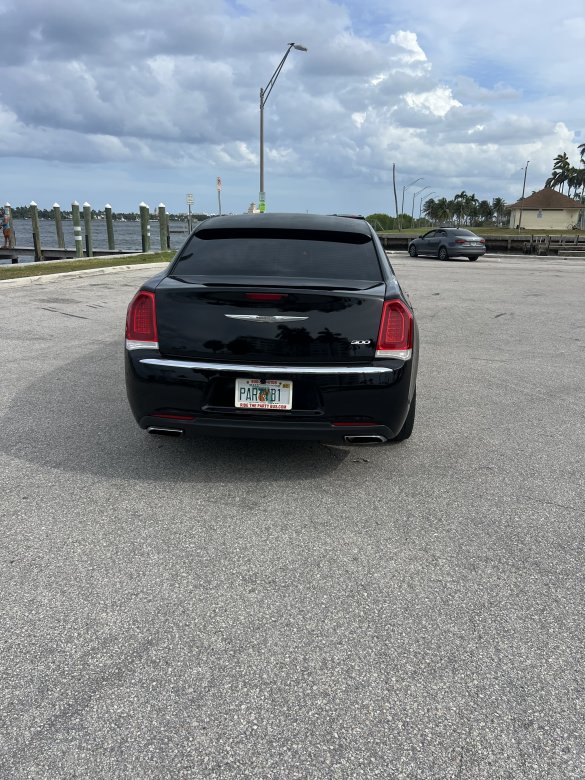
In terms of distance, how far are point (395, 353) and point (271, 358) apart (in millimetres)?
738

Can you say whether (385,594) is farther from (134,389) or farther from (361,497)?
(134,389)

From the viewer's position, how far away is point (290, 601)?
2.59m

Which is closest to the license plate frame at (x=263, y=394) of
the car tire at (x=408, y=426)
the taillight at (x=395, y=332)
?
the taillight at (x=395, y=332)

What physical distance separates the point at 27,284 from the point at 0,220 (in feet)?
72.9

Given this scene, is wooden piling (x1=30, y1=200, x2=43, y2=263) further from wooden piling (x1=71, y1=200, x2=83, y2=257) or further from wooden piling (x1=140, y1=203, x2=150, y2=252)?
wooden piling (x1=140, y1=203, x2=150, y2=252)

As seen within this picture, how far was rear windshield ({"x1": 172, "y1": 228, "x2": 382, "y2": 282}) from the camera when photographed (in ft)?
12.9

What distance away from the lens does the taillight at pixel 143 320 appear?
3598 millimetres

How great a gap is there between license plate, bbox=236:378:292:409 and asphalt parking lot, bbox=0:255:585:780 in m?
0.53

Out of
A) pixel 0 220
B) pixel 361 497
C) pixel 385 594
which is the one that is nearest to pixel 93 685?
pixel 385 594

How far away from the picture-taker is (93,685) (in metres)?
2.10

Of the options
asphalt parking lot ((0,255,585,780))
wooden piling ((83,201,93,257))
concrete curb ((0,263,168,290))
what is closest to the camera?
asphalt parking lot ((0,255,585,780))

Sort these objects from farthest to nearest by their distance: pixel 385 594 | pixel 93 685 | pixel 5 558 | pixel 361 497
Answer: pixel 361 497, pixel 5 558, pixel 385 594, pixel 93 685

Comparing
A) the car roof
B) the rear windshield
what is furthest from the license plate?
the car roof

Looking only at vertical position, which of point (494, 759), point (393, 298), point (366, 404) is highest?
point (393, 298)
